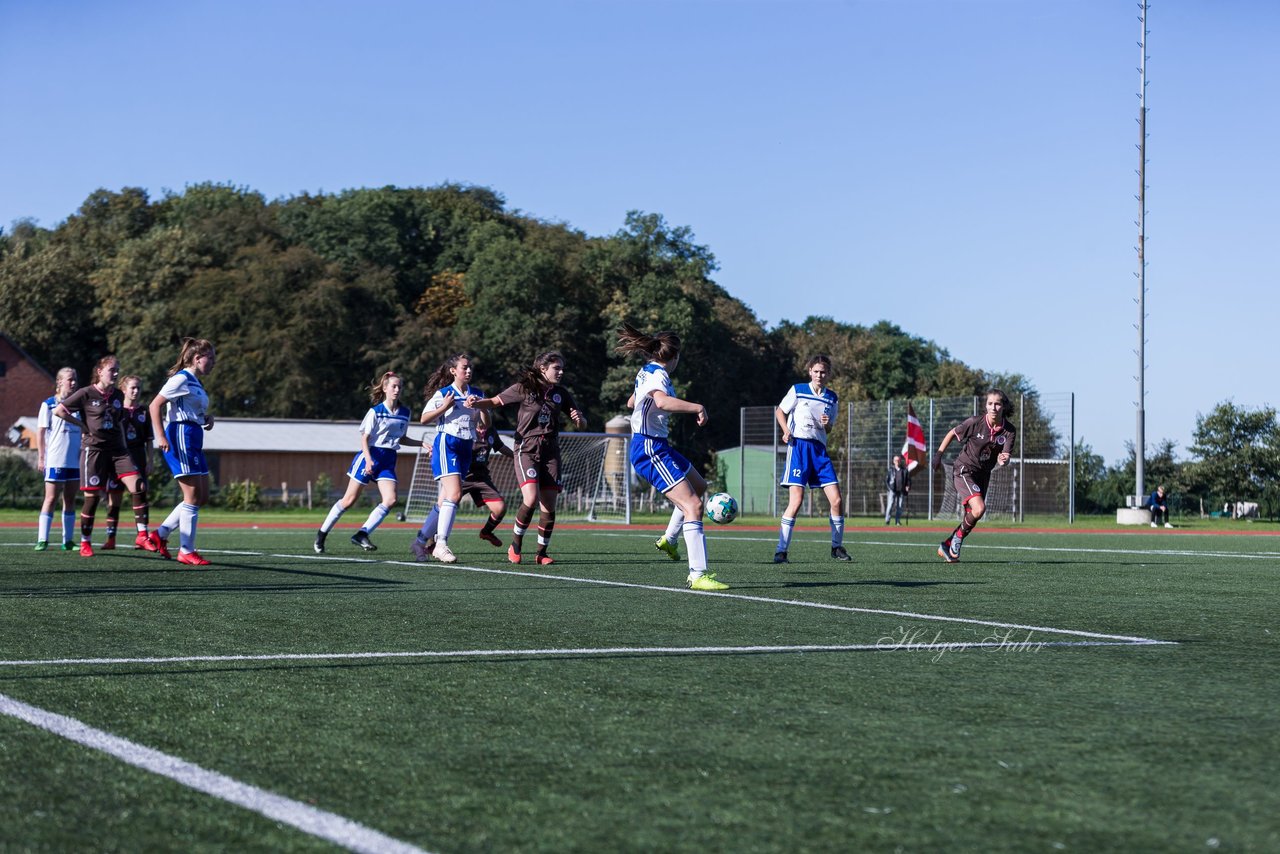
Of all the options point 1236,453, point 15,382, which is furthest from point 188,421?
point 15,382

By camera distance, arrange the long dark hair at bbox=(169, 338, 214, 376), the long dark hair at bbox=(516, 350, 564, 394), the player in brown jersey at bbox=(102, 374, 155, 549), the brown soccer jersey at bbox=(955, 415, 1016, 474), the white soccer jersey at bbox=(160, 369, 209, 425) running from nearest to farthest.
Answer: the white soccer jersey at bbox=(160, 369, 209, 425) → the long dark hair at bbox=(169, 338, 214, 376) → the long dark hair at bbox=(516, 350, 564, 394) → the player in brown jersey at bbox=(102, 374, 155, 549) → the brown soccer jersey at bbox=(955, 415, 1016, 474)

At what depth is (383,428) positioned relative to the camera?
14688 millimetres

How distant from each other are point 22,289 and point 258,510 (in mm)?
29161

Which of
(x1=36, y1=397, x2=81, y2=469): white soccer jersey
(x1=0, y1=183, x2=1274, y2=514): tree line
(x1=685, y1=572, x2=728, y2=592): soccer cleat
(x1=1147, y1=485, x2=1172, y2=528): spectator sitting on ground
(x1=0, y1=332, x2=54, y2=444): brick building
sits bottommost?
(x1=685, y1=572, x2=728, y2=592): soccer cleat

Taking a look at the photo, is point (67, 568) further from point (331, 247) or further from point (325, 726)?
point (331, 247)

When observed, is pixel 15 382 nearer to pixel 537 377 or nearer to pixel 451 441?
pixel 451 441

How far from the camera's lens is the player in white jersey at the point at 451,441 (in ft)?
44.8

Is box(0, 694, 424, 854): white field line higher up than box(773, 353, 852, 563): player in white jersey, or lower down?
lower down

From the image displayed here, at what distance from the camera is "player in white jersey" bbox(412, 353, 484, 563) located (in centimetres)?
1366

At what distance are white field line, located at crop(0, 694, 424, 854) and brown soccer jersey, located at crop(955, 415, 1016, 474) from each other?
38.3 ft

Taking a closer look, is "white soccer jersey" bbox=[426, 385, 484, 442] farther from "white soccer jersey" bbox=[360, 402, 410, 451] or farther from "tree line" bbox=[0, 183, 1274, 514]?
"tree line" bbox=[0, 183, 1274, 514]

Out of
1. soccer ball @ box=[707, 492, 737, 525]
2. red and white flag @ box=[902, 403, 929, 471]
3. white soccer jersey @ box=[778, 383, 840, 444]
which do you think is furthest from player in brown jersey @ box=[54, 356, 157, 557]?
red and white flag @ box=[902, 403, 929, 471]

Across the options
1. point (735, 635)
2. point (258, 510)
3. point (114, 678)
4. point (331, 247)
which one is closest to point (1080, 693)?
point (735, 635)

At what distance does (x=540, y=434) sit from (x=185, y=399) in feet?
10.2
